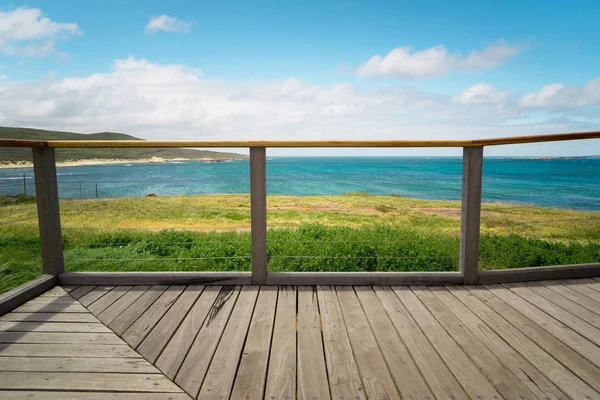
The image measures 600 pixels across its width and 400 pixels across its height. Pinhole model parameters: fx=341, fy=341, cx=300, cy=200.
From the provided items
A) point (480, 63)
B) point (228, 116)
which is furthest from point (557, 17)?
point (228, 116)

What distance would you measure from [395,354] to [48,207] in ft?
7.52

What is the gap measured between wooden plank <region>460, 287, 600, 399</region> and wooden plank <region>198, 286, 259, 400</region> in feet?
3.93

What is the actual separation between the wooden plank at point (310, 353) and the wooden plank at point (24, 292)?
Answer: 1.61 metres

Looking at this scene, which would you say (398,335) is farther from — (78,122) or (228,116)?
(78,122)

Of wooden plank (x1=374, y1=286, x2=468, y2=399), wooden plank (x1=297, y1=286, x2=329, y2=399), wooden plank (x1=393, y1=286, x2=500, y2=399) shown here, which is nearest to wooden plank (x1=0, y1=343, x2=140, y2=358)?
wooden plank (x1=297, y1=286, x2=329, y2=399)

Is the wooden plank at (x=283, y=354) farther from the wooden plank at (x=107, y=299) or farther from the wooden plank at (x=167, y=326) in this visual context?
the wooden plank at (x=107, y=299)

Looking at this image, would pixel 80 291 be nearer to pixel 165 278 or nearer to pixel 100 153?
pixel 165 278

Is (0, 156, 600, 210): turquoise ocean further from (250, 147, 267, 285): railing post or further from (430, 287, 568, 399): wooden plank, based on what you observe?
(430, 287, 568, 399): wooden plank

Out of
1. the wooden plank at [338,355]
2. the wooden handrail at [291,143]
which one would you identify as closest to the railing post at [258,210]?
the wooden handrail at [291,143]

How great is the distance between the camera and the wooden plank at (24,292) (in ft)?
6.18

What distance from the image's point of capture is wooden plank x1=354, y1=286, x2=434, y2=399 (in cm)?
120

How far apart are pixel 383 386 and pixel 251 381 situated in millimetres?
477

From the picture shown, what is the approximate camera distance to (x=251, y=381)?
125 centimetres

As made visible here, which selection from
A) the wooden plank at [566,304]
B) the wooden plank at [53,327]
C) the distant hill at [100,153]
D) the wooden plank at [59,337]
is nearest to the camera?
the wooden plank at [59,337]
